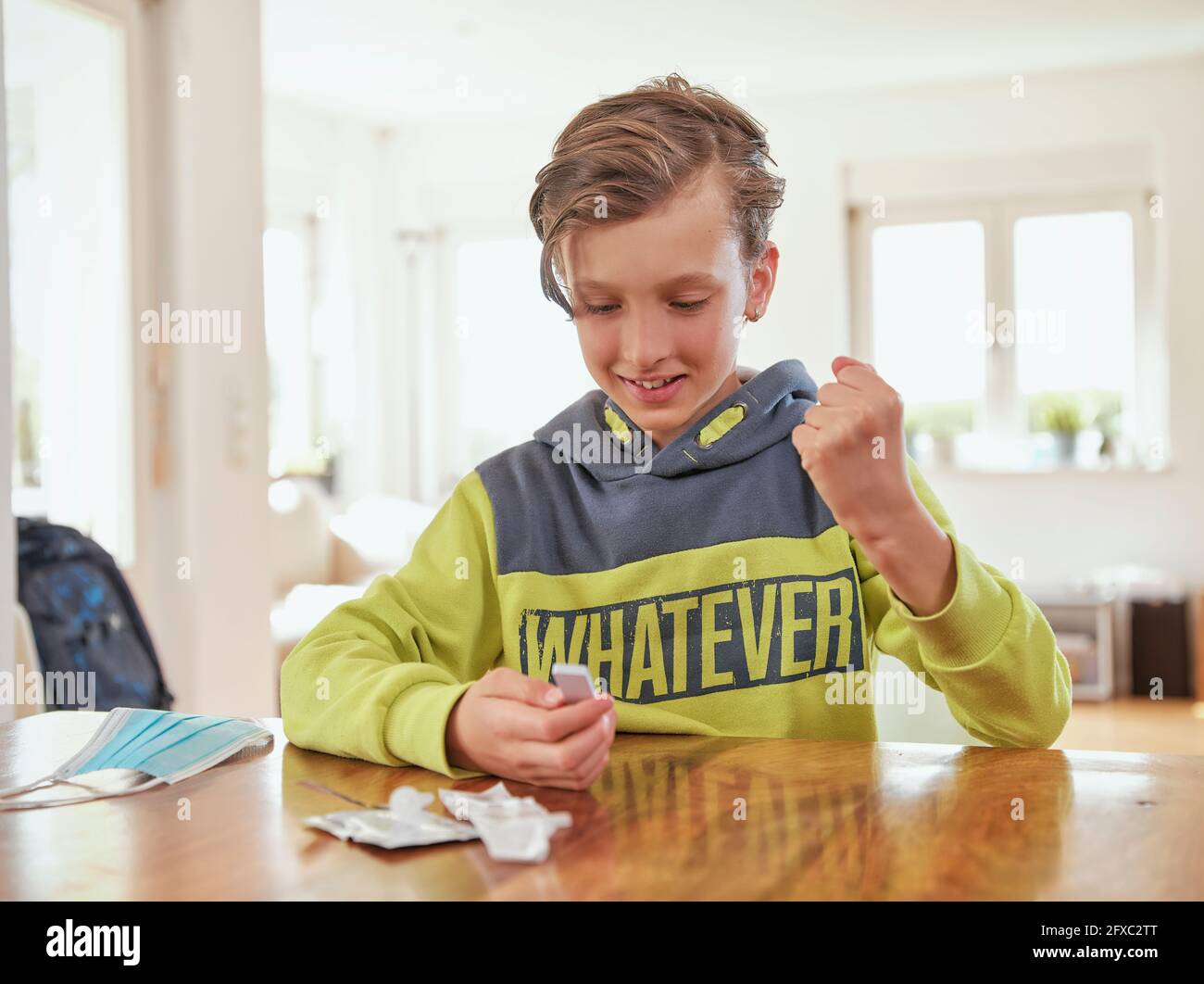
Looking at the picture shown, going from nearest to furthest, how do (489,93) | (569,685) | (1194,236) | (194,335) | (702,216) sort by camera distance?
(569,685) → (702,216) → (194,335) → (1194,236) → (489,93)

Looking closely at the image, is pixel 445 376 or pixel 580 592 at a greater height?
pixel 445 376

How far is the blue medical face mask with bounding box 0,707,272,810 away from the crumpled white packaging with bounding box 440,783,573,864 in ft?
0.78

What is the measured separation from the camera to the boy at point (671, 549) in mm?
1047

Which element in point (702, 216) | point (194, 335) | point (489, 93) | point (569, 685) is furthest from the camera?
point (489, 93)

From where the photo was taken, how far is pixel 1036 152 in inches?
246

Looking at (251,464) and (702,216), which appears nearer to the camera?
(702,216)

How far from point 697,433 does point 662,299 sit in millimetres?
206

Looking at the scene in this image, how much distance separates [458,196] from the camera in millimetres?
7359

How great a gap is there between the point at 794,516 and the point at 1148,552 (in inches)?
213

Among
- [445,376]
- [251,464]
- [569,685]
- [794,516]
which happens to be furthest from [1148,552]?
[569,685]

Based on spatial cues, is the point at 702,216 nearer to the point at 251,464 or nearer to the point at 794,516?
the point at 794,516

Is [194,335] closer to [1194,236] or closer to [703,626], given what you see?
[703,626]

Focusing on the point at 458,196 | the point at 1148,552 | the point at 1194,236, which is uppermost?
the point at 458,196
